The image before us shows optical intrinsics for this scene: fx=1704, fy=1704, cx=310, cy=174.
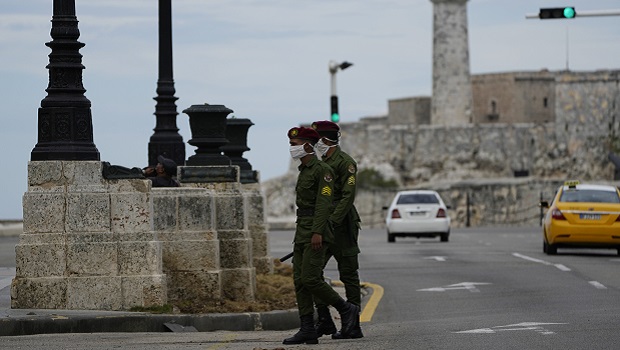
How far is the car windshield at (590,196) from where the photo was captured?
32.8 metres

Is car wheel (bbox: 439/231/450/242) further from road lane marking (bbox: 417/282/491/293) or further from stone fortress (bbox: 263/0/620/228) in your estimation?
stone fortress (bbox: 263/0/620/228)

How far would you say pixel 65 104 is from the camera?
57.4 ft

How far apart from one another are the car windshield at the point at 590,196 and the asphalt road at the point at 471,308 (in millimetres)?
1098

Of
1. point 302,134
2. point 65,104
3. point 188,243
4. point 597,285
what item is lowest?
point 597,285

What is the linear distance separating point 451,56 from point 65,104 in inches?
3248

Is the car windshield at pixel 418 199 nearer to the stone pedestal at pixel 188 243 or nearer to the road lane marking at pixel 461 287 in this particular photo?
the road lane marking at pixel 461 287

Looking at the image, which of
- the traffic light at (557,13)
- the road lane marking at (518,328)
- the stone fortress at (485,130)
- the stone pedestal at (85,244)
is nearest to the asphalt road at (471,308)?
the road lane marking at (518,328)

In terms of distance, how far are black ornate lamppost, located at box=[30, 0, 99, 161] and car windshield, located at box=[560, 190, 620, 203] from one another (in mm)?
16843

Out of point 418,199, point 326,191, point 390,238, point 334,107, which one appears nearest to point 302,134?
point 326,191

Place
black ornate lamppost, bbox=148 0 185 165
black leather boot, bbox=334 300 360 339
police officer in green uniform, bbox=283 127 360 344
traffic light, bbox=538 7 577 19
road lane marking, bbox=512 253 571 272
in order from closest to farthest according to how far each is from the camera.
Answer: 1. police officer in green uniform, bbox=283 127 360 344
2. black leather boot, bbox=334 300 360 339
3. black ornate lamppost, bbox=148 0 185 165
4. road lane marking, bbox=512 253 571 272
5. traffic light, bbox=538 7 577 19

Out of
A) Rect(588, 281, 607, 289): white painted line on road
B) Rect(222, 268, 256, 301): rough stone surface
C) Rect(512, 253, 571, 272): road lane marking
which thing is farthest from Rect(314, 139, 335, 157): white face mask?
Rect(512, 253, 571, 272): road lane marking

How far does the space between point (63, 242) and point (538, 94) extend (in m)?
91.2

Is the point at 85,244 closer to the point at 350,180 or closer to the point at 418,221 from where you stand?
the point at 350,180

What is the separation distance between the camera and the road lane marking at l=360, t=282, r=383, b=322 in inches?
759
